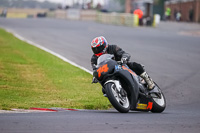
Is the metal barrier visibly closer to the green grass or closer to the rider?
the green grass

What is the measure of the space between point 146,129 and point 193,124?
957 millimetres

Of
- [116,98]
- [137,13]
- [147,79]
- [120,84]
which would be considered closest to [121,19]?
[137,13]

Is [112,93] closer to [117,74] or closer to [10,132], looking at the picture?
[117,74]

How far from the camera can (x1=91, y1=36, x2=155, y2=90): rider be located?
30.1ft

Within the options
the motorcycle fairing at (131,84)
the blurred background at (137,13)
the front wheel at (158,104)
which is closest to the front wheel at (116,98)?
the motorcycle fairing at (131,84)

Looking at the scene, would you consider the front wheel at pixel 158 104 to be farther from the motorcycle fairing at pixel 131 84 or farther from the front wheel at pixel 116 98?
the front wheel at pixel 116 98

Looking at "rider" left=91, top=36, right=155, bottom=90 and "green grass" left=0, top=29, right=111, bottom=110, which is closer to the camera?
"rider" left=91, top=36, right=155, bottom=90

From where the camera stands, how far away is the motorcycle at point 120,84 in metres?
8.47

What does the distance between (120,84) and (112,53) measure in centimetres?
98

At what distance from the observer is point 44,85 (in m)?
12.6

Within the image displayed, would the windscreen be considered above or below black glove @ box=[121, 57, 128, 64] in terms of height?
above

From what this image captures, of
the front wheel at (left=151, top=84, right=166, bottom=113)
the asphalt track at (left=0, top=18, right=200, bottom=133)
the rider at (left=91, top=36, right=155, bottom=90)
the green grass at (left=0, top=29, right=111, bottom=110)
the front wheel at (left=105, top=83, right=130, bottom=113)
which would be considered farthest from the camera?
the green grass at (left=0, top=29, right=111, bottom=110)

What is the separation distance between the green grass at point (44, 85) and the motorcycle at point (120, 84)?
4.43 feet

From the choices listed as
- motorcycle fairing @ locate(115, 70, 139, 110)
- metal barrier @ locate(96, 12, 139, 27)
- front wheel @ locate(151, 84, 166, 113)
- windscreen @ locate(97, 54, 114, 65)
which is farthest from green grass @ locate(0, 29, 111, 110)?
metal barrier @ locate(96, 12, 139, 27)
